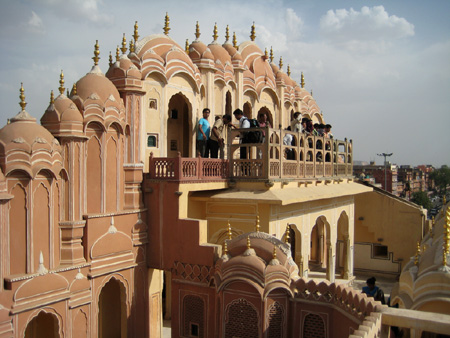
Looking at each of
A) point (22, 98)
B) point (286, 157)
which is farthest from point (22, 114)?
point (286, 157)

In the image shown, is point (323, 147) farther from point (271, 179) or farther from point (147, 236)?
point (147, 236)

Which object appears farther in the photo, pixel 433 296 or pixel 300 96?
pixel 300 96

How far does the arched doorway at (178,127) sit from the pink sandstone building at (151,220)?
48 mm

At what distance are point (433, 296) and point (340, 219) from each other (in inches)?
438

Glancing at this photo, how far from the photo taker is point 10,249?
28.6 feet

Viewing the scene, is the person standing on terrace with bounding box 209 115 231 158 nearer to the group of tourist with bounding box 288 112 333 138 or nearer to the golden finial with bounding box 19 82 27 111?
the group of tourist with bounding box 288 112 333 138

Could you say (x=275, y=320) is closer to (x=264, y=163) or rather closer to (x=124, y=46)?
(x=264, y=163)

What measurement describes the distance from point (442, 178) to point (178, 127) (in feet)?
304

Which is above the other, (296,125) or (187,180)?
(296,125)

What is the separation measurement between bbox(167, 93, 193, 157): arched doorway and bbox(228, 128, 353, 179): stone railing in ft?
5.25

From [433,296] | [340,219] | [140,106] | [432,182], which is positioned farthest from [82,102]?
[432,182]

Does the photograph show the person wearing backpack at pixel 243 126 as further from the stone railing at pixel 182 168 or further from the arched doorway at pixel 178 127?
the arched doorway at pixel 178 127

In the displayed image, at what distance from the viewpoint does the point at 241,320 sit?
9.39 metres

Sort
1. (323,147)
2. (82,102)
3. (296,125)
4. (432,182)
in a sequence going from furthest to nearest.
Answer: (432,182)
(323,147)
(296,125)
(82,102)
